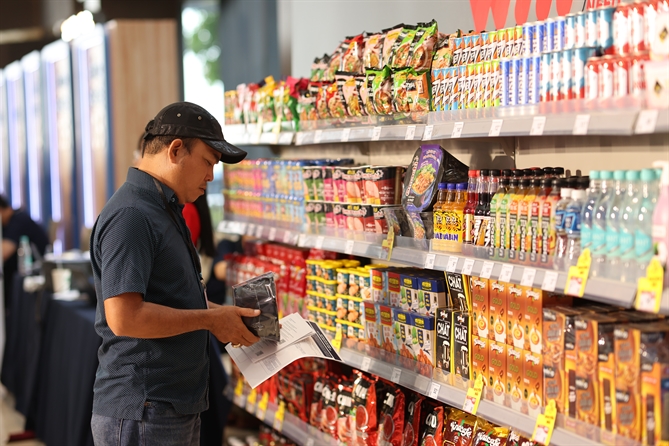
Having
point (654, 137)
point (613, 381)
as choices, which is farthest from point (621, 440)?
point (654, 137)

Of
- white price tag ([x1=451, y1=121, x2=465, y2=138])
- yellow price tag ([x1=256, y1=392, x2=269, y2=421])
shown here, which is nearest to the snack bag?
white price tag ([x1=451, y1=121, x2=465, y2=138])

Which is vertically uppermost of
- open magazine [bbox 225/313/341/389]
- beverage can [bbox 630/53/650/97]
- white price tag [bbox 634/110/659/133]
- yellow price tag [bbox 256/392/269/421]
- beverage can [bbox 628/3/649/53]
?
beverage can [bbox 628/3/649/53]

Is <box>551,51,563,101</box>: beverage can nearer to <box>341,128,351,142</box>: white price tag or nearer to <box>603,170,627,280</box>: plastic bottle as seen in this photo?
<box>603,170,627,280</box>: plastic bottle

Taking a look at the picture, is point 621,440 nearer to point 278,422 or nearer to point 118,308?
point 118,308

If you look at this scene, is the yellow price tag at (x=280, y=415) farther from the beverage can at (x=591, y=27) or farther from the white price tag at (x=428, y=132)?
the beverage can at (x=591, y=27)

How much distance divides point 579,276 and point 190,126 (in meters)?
1.36

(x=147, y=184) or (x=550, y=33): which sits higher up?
(x=550, y=33)

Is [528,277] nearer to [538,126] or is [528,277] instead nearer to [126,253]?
[538,126]

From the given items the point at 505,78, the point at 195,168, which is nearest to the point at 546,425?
the point at 505,78

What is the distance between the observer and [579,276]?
6.86 ft

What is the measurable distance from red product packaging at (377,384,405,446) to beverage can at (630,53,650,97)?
162cm

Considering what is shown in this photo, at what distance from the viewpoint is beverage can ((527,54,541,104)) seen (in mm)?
2342

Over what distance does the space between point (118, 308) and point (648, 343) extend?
1.55m

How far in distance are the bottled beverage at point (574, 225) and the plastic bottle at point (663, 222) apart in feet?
0.95
